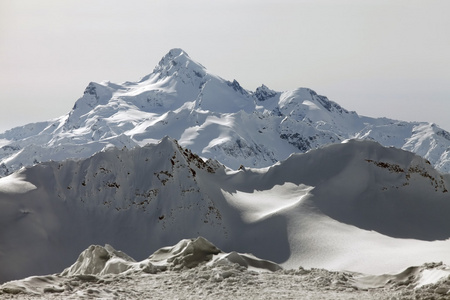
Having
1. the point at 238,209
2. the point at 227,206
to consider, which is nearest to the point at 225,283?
the point at 238,209

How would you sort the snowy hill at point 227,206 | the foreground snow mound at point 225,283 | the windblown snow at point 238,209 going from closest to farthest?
the foreground snow mound at point 225,283, the windblown snow at point 238,209, the snowy hill at point 227,206

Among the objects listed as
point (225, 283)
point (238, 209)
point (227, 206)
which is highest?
point (227, 206)

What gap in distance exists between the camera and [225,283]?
2206 centimetres

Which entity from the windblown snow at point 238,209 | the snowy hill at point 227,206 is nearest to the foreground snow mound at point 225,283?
the windblown snow at point 238,209

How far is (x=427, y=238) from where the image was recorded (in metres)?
59.9

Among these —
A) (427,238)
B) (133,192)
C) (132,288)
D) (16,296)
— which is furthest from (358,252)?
(16,296)

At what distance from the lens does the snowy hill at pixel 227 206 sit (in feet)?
198

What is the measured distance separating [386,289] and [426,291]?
2.50 m

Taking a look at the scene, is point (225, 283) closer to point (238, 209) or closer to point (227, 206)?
point (238, 209)

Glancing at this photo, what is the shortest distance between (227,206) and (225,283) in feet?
154

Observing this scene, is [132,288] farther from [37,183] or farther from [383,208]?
[37,183]

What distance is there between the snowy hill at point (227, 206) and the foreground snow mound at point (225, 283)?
100 feet

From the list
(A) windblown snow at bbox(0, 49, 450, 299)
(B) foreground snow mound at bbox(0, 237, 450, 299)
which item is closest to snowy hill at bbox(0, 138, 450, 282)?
(A) windblown snow at bbox(0, 49, 450, 299)

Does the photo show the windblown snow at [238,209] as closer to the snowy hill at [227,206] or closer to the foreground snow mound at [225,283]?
the snowy hill at [227,206]
